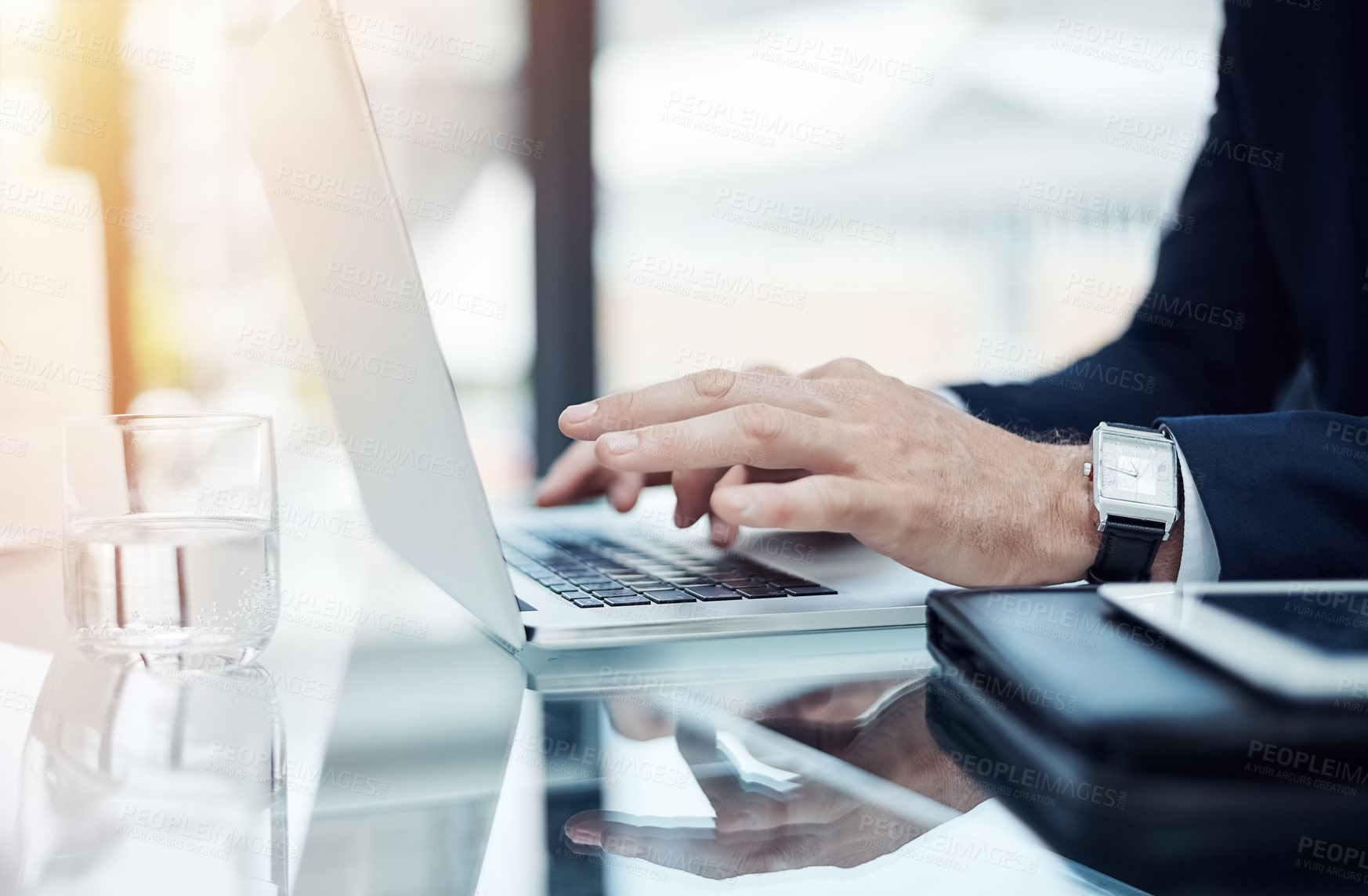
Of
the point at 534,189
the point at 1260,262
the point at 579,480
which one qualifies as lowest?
the point at 579,480

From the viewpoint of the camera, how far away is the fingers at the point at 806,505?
0.58m

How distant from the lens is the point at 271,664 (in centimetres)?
56

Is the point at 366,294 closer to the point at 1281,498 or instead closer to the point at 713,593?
the point at 713,593

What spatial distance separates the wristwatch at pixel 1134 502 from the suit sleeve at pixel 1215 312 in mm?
565

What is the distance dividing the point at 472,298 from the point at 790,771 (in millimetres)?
2467

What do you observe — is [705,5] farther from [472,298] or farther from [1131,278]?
[1131,278]

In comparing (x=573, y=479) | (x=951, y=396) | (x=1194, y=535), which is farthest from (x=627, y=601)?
(x=951, y=396)

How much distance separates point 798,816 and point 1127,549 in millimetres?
406

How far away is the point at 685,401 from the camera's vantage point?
72cm

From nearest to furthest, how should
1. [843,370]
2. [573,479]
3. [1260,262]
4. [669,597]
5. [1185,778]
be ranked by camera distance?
[1185,778] < [669,597] < [843,370] < [573,479] < [1260,262]

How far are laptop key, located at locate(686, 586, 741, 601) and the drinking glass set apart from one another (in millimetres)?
240

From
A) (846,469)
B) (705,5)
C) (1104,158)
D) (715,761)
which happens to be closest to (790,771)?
(715,761)

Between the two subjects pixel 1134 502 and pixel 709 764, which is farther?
pixel 1134 502

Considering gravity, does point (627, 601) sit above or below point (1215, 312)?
below
